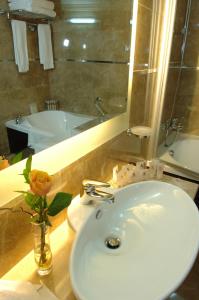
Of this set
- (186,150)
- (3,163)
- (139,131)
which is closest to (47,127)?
(3,163)

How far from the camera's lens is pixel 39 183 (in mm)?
630

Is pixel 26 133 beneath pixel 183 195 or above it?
above

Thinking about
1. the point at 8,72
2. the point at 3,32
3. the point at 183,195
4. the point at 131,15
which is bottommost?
the point at 183,195

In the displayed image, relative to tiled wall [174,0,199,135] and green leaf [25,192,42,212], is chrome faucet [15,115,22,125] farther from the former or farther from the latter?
tiled wall [174,0,199,135]

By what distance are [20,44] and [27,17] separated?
0.09 meters

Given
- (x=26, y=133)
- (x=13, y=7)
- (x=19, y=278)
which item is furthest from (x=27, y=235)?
(x=13, y=7)

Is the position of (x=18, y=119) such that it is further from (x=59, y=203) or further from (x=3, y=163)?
(x=59, y=203)

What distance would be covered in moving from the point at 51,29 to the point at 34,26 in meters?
0.08

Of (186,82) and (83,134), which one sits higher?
(186,82)

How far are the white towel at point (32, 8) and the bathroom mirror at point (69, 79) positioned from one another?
26 millimetres

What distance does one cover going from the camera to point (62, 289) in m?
0.71

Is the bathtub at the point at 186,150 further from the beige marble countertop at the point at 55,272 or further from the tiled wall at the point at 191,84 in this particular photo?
the beige marble countertop at the point at 55,272

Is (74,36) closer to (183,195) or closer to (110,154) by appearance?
(110,154)

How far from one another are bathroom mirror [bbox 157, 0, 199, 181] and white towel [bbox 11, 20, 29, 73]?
145 cm
